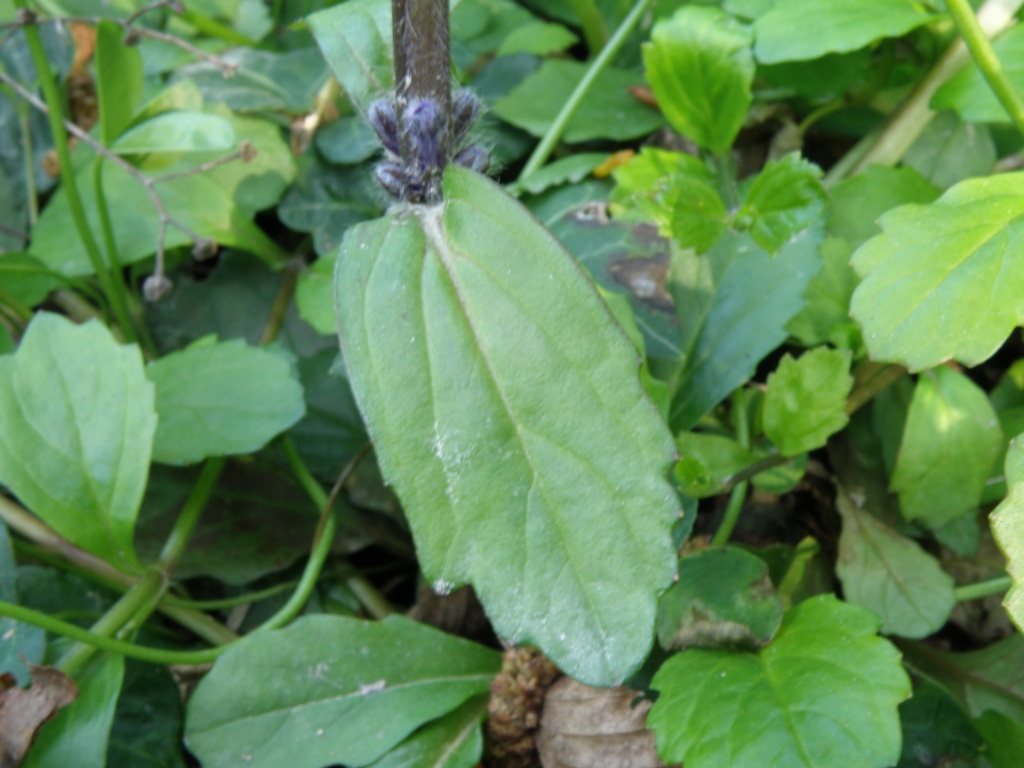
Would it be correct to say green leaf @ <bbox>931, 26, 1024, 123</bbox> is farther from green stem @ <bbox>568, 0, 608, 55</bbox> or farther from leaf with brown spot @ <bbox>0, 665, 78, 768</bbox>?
leaf with brown spot @ <bbox>0, 665, 78, 768</bbox>

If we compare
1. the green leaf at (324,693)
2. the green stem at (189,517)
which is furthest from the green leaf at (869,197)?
the green stem at (189,517)

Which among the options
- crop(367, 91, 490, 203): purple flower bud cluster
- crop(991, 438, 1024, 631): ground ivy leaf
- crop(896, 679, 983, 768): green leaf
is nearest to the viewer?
crop(991, 438, 1024, 631): ground ivy leaf

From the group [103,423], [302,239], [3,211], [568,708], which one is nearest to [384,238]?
[103,423]

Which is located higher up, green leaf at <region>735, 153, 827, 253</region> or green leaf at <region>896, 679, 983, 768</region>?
green leaf at <region>735, 153, 827, 253</region>

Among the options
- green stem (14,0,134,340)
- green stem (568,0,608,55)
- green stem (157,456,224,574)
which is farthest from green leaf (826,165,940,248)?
green stem (14,0,134,340)

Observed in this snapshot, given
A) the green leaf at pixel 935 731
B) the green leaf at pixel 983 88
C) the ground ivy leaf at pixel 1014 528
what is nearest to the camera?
the ground ivy leaf at pixel 1014 528

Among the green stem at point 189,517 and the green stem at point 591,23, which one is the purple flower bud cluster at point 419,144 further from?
the green stem at point 591,23
